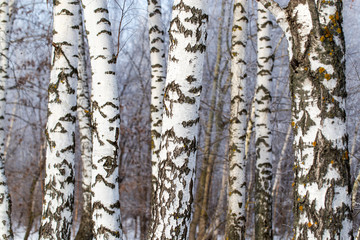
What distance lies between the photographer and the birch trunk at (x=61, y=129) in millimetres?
3906

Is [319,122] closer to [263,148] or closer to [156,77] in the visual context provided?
[263,148]

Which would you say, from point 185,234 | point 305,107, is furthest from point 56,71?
point 305,107

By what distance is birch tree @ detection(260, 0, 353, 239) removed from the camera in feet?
7.63

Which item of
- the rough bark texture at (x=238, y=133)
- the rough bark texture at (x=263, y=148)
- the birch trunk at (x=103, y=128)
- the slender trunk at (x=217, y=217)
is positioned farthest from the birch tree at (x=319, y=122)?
the slender trunk at (x=217, y=217)

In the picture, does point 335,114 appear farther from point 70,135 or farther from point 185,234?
point 70,135

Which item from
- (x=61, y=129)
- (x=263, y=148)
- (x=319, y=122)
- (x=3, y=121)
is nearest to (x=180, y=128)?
(x=319, y=122)

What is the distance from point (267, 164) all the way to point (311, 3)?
3694 millimetres

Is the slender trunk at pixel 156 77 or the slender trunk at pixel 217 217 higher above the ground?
the slender trunk at pixel 156 77

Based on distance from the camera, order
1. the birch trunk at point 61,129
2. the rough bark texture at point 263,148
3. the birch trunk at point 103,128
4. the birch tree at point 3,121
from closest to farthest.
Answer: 1. the birch trunk at point 103,128
2. the birch trunk at point 61,129
3. the birch tree at point 3,121
4. the rough bark texture at point 263,148

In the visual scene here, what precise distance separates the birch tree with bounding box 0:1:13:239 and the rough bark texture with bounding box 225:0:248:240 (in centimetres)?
327

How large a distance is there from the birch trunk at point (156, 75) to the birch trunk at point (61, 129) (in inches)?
62.9

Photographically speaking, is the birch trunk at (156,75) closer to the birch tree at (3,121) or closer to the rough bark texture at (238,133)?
the rough bark texture at (238,133)

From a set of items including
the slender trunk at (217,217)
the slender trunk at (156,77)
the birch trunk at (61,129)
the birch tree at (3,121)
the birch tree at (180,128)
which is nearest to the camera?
the birch tree at (180,128)

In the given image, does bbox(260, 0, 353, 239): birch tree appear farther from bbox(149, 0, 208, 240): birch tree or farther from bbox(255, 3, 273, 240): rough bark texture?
bbox(255, 3, 273, 240): rough bark texture
